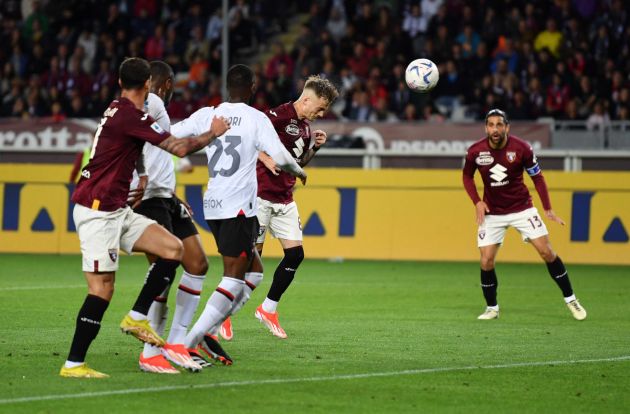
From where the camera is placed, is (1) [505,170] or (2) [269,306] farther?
(1) [505,170]

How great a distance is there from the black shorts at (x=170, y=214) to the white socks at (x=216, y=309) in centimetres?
58

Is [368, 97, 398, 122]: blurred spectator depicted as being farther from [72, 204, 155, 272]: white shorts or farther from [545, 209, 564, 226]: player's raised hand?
[72, 204, 155, 272]: white shorts

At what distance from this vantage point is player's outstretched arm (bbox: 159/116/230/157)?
309 inches

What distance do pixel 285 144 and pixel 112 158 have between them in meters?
3.38

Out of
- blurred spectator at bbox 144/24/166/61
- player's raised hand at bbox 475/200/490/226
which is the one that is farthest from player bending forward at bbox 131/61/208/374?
blurred spectator at bbox 144/24/166/61

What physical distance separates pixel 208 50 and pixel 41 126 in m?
5.78

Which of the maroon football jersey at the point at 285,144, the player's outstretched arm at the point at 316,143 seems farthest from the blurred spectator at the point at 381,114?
the player's outstretched arm at the point at 316,143

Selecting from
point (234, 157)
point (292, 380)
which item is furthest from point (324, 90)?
point (292, 380)

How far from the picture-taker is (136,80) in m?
8.14

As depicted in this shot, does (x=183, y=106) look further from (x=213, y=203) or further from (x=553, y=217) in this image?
(x=213, y=203)

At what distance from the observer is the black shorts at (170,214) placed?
29.6 feet

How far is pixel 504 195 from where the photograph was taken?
13266 millimetres

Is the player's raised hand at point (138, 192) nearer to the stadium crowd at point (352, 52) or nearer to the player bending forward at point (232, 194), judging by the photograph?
the player bending forward at point (232, 194)

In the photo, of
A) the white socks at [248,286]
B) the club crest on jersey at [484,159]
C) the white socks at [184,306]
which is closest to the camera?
the white socks at [184,306]
